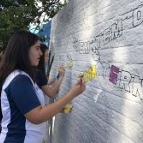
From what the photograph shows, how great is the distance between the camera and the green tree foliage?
8516 millimetres

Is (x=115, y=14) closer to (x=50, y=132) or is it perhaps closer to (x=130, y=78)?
(x=130, y=78)

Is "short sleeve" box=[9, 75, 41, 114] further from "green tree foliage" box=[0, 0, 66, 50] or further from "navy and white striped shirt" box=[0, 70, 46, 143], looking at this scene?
"green tree foliage" box=[0, 0, 66, 50]

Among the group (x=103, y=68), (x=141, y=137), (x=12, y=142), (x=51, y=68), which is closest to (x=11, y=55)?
(x=12, y=142)

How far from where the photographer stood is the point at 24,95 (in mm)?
2506

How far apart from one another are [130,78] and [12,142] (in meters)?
1.01

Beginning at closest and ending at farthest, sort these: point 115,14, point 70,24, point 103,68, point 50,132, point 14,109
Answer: point 14,109
point 115,14
point 103,68
point 70,24
point 50,132

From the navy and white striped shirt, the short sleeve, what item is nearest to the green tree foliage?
the navy and white striped shirt

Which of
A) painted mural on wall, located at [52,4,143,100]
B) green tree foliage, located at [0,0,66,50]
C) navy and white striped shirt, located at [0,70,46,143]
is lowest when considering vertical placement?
navy and white striped shirt, located at [0,70,46,143]

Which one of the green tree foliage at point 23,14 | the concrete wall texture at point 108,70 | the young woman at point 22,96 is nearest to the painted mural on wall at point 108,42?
the concrete wall texture at point 108,70

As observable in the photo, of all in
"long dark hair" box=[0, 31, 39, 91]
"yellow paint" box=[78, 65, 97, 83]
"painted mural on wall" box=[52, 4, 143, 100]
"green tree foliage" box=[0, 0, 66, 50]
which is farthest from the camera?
"green tree foliage" box=[0, 0, 66, 50]

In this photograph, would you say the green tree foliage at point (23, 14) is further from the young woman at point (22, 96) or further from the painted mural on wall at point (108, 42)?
the young woman at point (22, 96)

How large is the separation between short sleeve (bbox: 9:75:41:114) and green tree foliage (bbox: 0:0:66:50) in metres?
5.87

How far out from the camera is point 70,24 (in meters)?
5.21

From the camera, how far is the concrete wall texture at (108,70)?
8.06 ft
